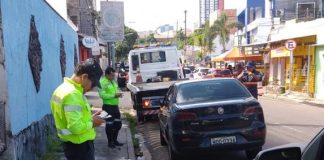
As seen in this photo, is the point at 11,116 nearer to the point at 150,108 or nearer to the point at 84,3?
the point at 150,108

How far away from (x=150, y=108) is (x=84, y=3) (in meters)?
34.3

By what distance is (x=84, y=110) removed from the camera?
4.66 m

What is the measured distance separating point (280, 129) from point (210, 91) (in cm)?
410

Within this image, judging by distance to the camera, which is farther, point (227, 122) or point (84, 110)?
point (227, 122)

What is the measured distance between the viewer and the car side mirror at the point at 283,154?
9.55 ft

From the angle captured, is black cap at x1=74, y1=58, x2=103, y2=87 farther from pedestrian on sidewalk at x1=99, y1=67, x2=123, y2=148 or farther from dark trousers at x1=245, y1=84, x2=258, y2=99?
dark trousers at x1=245, y1=84, x2=258, y2=99

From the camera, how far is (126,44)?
80000 mm

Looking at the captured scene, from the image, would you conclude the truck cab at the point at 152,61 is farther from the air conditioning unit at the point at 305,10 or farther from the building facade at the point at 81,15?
the building facade at the point at 81,15

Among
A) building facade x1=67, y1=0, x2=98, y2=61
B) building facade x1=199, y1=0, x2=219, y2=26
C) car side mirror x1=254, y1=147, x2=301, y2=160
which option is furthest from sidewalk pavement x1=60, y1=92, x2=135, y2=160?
building facade x1=199, y1=0, x2=219, y2=26

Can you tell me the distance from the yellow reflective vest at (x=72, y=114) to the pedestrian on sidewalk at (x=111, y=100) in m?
4.40

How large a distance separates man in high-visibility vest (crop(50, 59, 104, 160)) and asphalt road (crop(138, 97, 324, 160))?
4.06m

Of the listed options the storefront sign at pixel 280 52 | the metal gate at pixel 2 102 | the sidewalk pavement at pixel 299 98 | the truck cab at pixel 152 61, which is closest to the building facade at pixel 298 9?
the storefront sign at pixel 280 52

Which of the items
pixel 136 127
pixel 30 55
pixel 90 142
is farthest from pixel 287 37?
pixel 90 142

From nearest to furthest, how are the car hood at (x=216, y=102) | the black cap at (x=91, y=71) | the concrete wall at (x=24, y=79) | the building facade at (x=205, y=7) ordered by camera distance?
the black cap at (x=91, y=71) → the concrete wall at (x=24, y=79) → the car hood at (x=216, y=102) → the building facade at (x=205, y=7)
